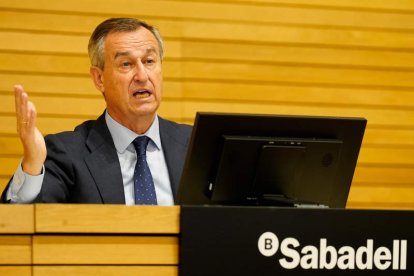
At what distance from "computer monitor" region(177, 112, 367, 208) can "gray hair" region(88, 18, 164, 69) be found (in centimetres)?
98

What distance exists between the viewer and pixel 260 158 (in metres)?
2.48

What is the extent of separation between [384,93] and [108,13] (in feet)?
5.38

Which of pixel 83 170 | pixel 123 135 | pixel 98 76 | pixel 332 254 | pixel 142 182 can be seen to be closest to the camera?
pixel 332 254

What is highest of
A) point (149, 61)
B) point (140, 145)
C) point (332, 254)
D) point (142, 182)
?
Answer: point (149, 61)

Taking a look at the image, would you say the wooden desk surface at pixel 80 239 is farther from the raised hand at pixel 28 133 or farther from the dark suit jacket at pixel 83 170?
the dark suit jacket at pixel 83 170

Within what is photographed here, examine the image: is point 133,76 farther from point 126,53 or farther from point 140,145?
point 140,145

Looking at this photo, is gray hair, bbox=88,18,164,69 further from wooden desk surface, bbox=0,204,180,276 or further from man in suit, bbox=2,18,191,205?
wooden desk surface, bbox=0,204,180,276

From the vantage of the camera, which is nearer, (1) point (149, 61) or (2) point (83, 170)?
(2) point (83, 170)

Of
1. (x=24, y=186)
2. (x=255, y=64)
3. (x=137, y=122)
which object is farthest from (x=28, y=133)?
(x=255, y=64)

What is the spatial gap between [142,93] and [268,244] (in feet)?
4.20

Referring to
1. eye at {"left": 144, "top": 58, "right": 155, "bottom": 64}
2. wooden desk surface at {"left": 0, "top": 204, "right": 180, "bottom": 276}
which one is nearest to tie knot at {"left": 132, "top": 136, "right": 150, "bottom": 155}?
eye at {"left": 144, "top": 58, "right": 155, "bottom": 64}

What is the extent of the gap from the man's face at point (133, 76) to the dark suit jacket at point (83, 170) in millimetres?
132

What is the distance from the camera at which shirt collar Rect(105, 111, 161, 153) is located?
319 centimetres

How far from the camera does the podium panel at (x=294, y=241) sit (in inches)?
84.4
